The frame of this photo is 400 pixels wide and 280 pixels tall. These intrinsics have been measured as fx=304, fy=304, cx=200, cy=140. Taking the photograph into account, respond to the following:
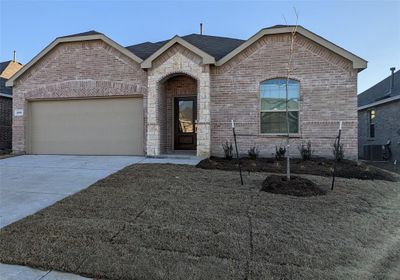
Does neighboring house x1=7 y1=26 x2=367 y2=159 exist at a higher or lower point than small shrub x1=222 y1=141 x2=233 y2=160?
higher

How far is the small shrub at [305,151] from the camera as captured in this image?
10.3 metres

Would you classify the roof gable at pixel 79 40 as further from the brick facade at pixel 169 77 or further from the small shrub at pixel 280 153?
the small shrub at pixel 280 153

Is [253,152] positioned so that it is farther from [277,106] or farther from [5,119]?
[5,119]

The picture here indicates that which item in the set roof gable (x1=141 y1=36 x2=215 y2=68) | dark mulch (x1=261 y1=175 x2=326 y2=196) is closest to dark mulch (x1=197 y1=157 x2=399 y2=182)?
dark mulch (x1=261 y1=175 x2=326 y2=196)

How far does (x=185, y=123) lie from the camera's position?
12.8 metres

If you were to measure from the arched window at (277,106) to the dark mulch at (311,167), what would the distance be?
1376 mm

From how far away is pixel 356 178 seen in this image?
786cm

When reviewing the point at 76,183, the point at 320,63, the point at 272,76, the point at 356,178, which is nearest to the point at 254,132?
the point at 272,76

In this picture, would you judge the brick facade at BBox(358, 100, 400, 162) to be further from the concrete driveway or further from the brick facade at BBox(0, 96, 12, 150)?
the brick facade at BBox(0, 96, 12, 150)

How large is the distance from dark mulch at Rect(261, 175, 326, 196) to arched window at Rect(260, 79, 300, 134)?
469 cm

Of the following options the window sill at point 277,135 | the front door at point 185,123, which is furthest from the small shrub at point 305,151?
the front door at point 185,123

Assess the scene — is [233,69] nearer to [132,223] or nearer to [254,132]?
[254,132]

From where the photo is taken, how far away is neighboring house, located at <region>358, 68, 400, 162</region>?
1590 cm

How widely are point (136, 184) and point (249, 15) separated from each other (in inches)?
347
